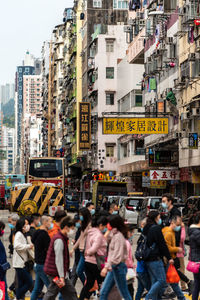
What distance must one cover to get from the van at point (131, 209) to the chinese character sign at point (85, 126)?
119 ft

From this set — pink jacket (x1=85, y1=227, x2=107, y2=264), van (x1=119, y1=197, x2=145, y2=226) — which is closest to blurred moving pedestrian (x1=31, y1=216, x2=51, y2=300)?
pink jacket (x1=85, y1=227, x2=107, y2=264)

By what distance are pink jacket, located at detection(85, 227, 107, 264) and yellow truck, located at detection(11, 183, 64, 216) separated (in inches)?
848

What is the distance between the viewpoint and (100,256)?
11984 millimetres

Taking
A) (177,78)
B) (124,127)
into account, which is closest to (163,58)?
(177,78)

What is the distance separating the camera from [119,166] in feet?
212

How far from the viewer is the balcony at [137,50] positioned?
2046 inches

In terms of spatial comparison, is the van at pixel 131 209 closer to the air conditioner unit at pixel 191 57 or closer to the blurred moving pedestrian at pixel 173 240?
the air conditioner unit at pixel 191 57

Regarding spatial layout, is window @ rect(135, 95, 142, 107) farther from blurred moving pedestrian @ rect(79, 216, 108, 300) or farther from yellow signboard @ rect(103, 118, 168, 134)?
blurred moving pedestrian @ rect(79, 216, 108, 300)

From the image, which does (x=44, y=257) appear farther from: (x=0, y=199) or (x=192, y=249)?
(x=0, y=199)

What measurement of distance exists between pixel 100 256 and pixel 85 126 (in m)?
59.6

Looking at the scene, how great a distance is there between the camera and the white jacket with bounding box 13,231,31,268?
12500mm

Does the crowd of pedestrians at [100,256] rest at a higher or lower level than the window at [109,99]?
lower

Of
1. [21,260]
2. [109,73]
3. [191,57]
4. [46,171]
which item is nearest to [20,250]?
[21,260]

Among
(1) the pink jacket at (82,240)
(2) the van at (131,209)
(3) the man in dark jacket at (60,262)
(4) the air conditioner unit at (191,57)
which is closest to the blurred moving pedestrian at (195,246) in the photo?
(1) the pink jacket at (82,240)
